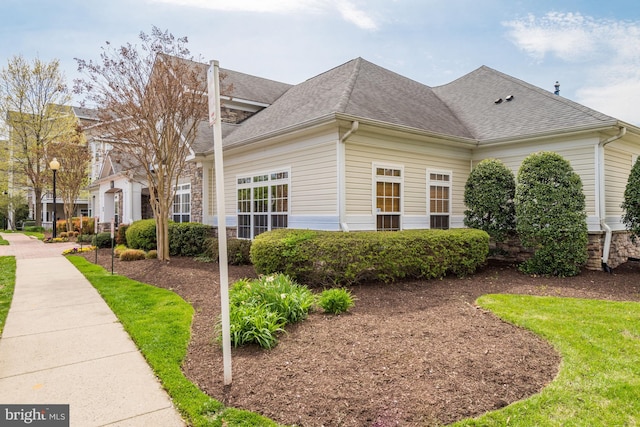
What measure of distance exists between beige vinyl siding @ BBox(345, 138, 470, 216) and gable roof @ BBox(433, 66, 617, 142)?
1323 millimetres

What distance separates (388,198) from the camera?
9.41 meters

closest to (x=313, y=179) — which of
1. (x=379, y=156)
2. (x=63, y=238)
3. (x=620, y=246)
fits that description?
(x=379, y=156)

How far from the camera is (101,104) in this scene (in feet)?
34.7

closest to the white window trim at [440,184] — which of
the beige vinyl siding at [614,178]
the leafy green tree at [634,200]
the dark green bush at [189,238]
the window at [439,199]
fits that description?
the window at [439,199]

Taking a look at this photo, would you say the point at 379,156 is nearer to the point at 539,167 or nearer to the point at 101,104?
the point at 539,167

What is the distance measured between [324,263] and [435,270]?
2.51 meters

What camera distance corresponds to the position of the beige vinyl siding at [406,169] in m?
8.60

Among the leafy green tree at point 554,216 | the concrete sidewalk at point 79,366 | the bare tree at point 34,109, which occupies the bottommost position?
the concrete sidewalk at point 79,366

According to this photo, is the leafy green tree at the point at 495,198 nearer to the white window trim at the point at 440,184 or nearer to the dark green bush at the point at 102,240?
the white window trim at the point at 440,184

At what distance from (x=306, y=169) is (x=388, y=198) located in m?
2.26

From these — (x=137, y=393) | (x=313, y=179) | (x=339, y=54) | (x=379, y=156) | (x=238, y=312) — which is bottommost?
(x=137, y=393)

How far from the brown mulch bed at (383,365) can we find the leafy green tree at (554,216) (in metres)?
3.45

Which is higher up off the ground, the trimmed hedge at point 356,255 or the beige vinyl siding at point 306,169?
the beige vinyl siding at point 306,169

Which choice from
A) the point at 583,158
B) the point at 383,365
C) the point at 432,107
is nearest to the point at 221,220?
the point at 383,365
